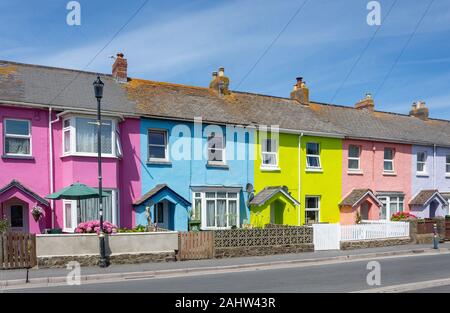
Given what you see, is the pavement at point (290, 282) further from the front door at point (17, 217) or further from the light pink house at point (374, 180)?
the light pink house at point (374, 180)

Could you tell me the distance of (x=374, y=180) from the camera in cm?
2952

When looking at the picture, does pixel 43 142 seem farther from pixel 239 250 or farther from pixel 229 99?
pixel 229 99

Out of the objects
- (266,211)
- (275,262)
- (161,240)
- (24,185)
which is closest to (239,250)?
(275,262)

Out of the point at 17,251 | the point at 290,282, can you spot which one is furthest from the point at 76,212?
Answer: the point at 290,282

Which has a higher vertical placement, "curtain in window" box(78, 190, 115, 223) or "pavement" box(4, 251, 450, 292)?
"curtain in window" box(78, 190, 115, 223)

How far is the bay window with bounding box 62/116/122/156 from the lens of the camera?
64.4 ft

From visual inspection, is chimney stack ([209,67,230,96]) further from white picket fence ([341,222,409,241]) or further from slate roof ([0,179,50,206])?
slate roof ([0,179,50,206])

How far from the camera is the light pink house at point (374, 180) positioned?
91.8ft

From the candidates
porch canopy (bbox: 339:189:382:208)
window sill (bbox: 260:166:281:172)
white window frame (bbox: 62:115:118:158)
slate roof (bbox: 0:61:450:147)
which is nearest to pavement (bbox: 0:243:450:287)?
white window frame (bbox: 62:115:118:158)

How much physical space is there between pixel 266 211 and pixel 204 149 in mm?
4692

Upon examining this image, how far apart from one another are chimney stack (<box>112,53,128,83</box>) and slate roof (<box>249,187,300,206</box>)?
912 centimetres

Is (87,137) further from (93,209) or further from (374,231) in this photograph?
(374,231)

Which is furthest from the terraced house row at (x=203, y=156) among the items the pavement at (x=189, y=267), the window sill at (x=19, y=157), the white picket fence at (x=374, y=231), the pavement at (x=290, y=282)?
the pavement at (x=290, y=282)

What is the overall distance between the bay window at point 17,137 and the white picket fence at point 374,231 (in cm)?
1431
